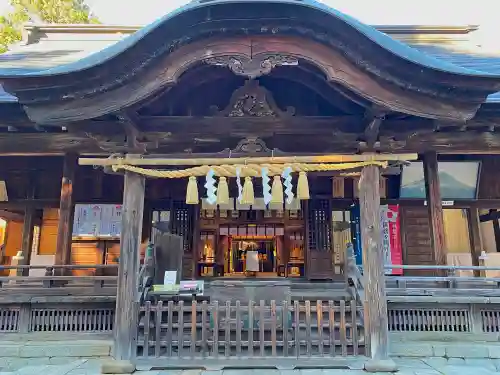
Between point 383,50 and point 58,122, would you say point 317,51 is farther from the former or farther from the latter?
point 58,122

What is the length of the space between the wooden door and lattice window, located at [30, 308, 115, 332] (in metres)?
5.21

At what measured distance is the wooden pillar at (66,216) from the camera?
7551mm

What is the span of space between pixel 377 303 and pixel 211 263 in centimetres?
776

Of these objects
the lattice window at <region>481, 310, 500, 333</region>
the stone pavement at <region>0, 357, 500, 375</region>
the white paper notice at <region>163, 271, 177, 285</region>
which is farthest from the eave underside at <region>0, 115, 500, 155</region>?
the lattice window at <region>481, 310, 500, 333</region>

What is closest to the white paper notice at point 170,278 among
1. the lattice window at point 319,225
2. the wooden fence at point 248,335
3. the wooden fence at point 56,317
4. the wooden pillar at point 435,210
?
the wooden fence at point 248,335

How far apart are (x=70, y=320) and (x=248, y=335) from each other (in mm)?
3430

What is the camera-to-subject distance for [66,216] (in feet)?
25.3

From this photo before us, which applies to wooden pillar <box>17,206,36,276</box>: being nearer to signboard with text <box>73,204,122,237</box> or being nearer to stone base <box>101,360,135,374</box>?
signboard with text <box>73,204,122,237</box>

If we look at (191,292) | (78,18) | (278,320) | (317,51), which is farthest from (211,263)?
(78,18)

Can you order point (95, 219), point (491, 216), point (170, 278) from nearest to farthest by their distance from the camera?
point (170, 278)
point (95, 219)
point (491, 216)

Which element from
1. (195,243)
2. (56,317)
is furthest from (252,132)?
(195,243)

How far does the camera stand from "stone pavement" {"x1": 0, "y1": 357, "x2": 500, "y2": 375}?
511cm

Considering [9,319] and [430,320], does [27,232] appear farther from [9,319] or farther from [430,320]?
[430,320]

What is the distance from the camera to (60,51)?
36.0 ft
